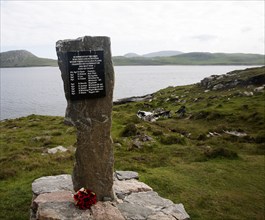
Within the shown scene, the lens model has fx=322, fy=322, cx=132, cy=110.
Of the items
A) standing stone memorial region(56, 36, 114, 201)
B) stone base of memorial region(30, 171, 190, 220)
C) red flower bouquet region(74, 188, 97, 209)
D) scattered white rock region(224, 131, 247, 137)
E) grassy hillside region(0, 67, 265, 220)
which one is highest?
standing stone memorial region(56, 36, 114, 201)

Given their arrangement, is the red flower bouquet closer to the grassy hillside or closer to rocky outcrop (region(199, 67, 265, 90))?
the grassy hillside

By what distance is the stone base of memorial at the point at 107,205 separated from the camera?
10953 mm

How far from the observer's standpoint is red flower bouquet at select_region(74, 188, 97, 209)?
442 inches

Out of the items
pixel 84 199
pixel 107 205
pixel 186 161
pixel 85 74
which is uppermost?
pixel 85 74

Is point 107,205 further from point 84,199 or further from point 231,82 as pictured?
point 231,82

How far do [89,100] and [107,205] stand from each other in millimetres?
3945

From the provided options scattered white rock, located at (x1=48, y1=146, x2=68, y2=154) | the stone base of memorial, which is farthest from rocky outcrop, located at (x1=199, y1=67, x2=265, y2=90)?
the stone base of memorial

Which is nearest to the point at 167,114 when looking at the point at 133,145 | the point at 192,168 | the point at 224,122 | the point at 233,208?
the point at 224,122

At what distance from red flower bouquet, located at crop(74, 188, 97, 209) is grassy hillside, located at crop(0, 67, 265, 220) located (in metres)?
3.91

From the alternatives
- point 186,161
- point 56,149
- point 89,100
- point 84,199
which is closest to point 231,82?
point 186,161

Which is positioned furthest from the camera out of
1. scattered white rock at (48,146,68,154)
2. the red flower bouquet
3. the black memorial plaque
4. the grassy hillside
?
scattered white rock at (48,146,68,154)

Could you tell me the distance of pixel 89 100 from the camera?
12.0 meters

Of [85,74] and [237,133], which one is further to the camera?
[237,133]

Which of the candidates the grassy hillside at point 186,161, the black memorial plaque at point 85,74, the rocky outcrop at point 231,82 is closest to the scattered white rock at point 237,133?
the grassy hillside at point 186,161
